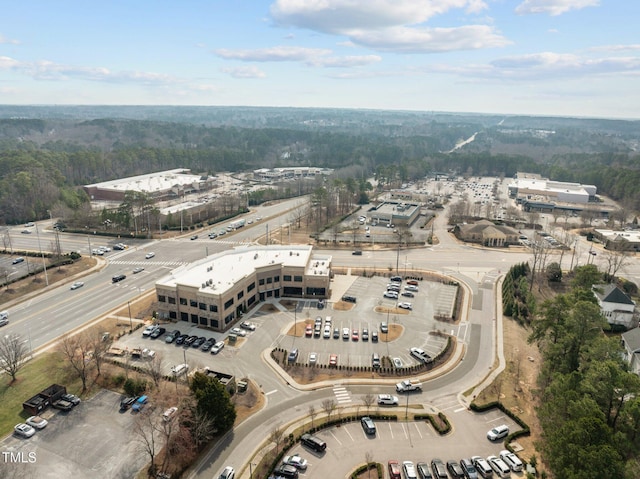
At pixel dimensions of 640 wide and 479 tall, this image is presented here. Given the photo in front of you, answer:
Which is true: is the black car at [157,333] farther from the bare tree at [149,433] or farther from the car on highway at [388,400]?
the car on highway at [388,400]

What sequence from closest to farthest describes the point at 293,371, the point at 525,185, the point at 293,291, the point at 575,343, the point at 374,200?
the point at 575,343
the point at 293,371
the point at 293,291
the point at 374,200
the point at 525,185

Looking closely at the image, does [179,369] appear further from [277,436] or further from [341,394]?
[341,394]

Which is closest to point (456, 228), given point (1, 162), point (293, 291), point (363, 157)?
point (293, 291)

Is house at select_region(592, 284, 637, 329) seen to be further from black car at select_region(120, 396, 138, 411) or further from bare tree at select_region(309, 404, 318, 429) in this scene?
black car at select_region(120, 396, 138, 411)

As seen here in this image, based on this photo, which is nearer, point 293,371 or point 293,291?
point 293,371

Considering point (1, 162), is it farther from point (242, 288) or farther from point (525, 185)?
point (525, 185)

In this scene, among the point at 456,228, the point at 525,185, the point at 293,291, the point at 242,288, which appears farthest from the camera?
the point at 525,185

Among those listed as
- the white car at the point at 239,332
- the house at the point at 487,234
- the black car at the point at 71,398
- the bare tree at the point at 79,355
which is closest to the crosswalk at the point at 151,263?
the white car at the point at 239,332
